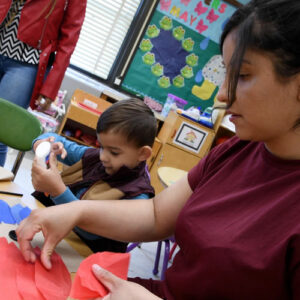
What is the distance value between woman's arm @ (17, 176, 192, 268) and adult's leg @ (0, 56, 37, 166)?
3.87 ft

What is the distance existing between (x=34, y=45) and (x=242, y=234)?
60.8 inches

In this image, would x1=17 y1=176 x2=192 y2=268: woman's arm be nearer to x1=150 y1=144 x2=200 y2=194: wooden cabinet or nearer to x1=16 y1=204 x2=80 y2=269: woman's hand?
x1=16 y1=204 x2=80 y2=269: woman's hand

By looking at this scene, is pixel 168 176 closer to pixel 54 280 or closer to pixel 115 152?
pixel 115 152

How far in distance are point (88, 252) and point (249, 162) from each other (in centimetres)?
46

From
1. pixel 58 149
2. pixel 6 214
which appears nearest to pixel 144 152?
pixel 58 149

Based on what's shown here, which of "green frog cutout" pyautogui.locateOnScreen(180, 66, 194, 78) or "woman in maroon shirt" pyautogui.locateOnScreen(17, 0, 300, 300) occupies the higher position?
"green frog cutout" pyautogui.locateOnScreen(180, 66, 194, 78)

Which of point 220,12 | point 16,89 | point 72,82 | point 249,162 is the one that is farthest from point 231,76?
point 220,12

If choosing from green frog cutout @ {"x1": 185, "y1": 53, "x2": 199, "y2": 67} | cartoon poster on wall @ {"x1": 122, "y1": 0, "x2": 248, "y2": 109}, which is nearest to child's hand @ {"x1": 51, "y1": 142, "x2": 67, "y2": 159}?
cartoon poster on wall @ {"x1": 122, "y1": 0, "x2": 248, "y2": 109}

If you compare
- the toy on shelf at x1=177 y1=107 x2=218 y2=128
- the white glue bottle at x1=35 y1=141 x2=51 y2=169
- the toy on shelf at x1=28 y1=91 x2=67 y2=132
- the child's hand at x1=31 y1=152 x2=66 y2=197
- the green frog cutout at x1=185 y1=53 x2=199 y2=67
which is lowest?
the toy on shelf at x1=28 y1=91 x2=67 y2=132

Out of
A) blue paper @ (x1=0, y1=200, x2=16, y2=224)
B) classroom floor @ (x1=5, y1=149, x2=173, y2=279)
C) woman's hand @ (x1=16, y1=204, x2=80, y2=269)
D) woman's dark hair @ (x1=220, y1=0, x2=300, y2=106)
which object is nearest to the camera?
woman's dark hair @ (x1=220, y1=0, x2=300, y2=106)

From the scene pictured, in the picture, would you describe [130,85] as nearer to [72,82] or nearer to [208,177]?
[72,82]

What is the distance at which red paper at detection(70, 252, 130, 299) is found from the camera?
0.53 m

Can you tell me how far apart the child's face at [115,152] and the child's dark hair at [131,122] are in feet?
0.06

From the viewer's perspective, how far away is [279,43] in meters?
0.50
